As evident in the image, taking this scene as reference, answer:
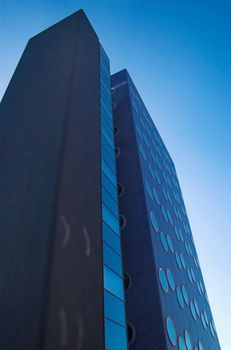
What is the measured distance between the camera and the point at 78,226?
36.5 feet

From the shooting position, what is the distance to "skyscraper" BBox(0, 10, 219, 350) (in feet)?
28.1

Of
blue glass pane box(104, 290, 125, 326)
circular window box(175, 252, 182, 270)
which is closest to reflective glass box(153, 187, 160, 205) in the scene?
circular window box(175, 252, 182, 270)

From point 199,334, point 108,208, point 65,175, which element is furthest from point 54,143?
point 199,334

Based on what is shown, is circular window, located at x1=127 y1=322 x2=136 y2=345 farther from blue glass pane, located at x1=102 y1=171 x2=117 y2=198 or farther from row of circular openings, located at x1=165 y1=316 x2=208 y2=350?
blue glass pane, located at x1=102 y1=171 x2=117 y2=198

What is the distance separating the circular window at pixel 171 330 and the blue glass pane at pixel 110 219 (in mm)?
6027

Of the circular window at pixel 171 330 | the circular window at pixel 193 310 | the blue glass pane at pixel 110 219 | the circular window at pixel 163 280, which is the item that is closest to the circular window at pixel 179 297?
the circular window at pixel 163 280

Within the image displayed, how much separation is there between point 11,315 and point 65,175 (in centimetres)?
576

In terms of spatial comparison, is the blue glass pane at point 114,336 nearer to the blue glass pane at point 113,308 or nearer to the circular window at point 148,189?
the blue glass pane at point 113,308

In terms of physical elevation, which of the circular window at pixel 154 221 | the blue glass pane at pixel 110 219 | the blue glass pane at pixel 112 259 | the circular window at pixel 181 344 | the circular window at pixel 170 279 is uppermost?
the circular window at pixel 154 221

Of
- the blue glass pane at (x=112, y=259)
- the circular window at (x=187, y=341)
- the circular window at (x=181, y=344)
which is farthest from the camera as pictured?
the circular window at (x=187, y=341)

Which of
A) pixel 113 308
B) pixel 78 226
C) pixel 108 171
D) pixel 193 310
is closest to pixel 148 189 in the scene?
pixel 108 171

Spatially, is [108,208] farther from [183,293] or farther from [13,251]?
[183,293]

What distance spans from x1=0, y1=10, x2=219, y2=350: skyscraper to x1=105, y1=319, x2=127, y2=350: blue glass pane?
4 cm

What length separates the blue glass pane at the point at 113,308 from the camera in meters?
11.2
